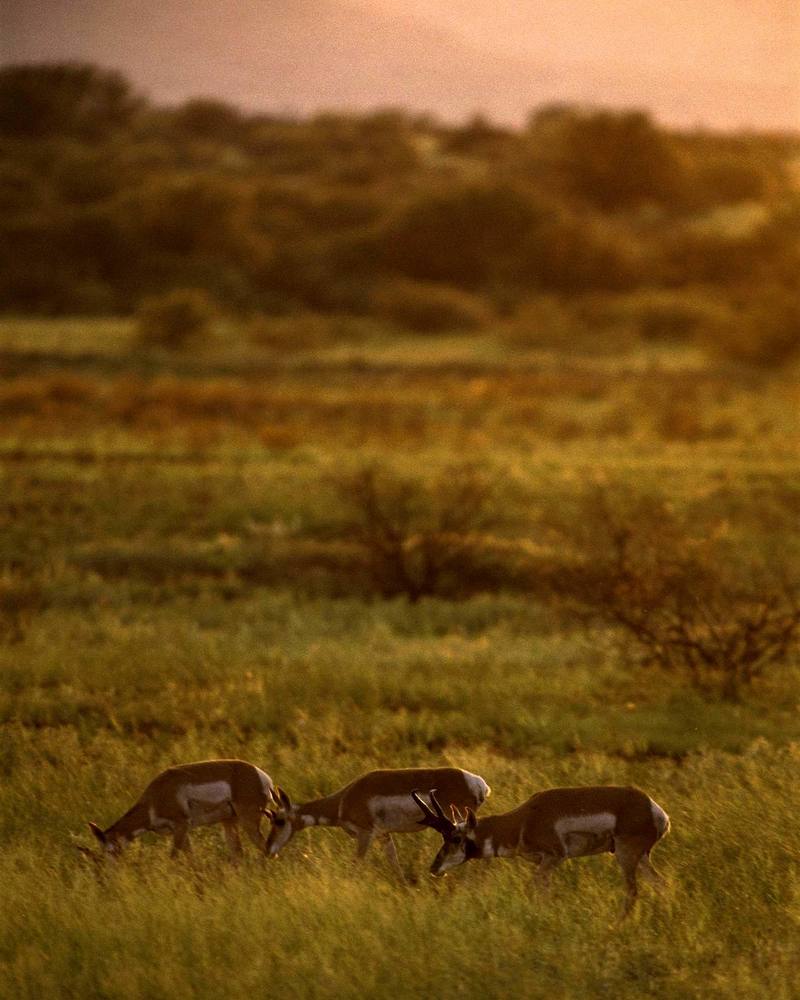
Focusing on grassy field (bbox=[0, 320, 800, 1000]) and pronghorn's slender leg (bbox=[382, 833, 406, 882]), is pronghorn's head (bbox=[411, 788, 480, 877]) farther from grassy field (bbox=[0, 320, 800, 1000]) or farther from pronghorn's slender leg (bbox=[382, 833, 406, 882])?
pronghorn's slender leg (bbox=[382, 833, 406, 882])

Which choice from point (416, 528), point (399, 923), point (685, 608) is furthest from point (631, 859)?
point (416, 528)

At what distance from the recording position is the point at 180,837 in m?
7.41

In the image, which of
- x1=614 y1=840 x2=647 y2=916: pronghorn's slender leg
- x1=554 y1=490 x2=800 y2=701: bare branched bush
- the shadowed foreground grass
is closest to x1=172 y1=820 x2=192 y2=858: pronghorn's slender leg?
the shadowed foreground grass

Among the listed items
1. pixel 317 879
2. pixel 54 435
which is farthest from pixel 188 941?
pixel 54 435

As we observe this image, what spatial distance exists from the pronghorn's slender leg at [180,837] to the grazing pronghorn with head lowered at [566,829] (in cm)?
121

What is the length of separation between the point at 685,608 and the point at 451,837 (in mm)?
6756

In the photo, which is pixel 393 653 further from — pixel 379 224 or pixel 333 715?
pixel 379 224

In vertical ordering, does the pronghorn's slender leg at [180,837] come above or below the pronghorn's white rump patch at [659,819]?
below

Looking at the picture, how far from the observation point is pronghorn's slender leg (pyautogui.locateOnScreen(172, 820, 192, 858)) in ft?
24.2

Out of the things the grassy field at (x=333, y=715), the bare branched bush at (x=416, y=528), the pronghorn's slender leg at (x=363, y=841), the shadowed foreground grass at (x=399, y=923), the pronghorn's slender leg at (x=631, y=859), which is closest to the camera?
the shadowed foreground grass at (x=399, y=923)

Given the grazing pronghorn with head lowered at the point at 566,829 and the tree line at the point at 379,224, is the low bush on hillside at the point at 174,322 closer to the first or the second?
the tree line at the point at 379,224

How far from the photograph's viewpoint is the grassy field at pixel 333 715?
6.34 m

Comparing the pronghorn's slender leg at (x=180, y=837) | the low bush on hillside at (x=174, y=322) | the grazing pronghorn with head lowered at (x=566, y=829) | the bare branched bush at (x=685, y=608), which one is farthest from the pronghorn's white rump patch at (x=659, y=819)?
the low bush on hillside at (x=174, y=322)

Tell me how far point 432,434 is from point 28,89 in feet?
248
